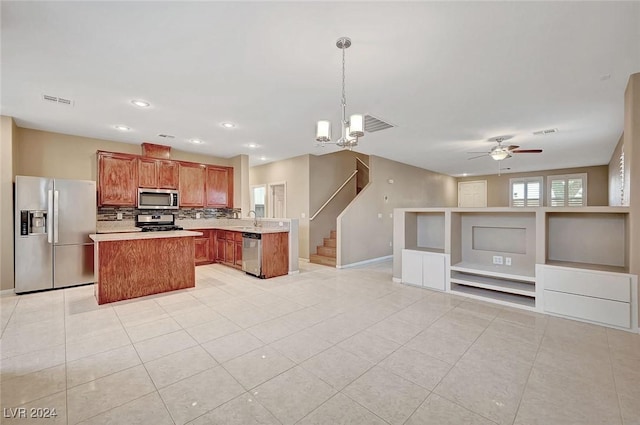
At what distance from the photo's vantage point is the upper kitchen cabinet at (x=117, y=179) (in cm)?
522

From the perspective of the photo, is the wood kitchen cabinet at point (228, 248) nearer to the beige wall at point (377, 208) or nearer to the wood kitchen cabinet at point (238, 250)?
the wood kitchen cabinet at point (238, 250)

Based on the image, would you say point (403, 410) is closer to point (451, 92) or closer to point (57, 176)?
point (451, 92)

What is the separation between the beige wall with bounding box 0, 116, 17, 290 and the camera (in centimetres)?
402

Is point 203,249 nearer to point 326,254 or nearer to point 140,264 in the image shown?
point 140,264

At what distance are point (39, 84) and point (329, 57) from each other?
3369 mm

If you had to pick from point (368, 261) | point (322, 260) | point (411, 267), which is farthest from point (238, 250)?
point (411, 267)

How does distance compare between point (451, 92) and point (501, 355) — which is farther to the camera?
point (451, 92)

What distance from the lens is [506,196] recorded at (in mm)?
10500

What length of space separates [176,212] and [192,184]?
0.75 m

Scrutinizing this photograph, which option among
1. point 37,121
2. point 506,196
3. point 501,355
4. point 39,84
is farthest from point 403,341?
point 506,196

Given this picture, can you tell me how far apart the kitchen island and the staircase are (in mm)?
3059

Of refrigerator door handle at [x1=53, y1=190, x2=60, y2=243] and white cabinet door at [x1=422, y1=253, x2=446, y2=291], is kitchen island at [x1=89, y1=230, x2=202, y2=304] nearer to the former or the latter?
refrigerator door handle at [x1=53, y1=190, x2=60, y2=243]

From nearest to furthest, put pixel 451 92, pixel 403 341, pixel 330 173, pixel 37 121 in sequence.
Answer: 1. pixel 403 341
2. pixel 451 92
3. pixel 37 121
4. pixel 330 173

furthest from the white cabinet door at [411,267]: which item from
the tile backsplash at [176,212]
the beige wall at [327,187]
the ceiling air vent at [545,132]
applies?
the tile backsplash at [176,212]
